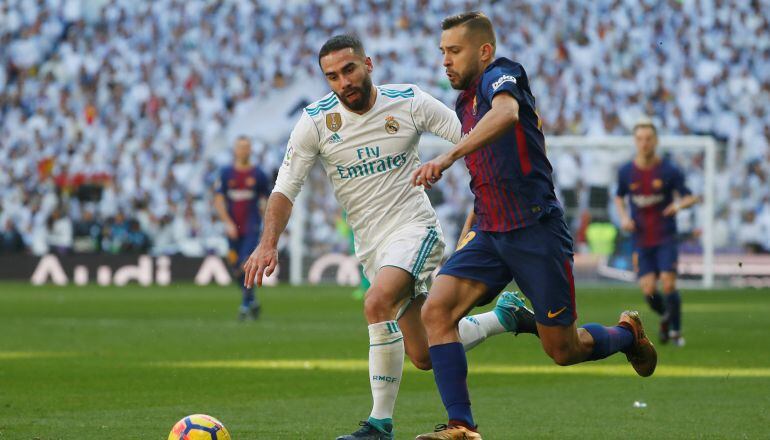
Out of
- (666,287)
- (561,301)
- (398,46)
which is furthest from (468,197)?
(561,301)

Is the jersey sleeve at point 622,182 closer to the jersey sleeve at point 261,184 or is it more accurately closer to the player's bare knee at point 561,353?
the jersey sleeve at point 261,184

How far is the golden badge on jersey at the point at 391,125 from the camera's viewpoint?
7.46 m

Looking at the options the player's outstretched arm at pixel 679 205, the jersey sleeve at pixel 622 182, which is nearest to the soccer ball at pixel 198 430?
the player's outstretched arm at pixel 679 205

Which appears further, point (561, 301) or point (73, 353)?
point (73, 353)

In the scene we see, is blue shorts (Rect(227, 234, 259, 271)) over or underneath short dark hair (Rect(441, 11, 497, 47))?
underneath

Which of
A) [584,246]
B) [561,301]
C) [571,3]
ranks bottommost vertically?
[584,246]

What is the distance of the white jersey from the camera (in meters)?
7.43

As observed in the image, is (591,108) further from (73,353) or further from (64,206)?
(73,353)

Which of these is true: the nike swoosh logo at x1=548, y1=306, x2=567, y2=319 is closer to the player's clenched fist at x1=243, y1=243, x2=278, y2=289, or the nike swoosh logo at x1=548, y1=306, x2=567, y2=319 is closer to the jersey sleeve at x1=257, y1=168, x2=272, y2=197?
the player's clenched fist at x1=243, y1=243, x2=278, y2=289

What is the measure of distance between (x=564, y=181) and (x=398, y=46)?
8.50 metres

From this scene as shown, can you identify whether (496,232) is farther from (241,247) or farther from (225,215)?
(241,247)

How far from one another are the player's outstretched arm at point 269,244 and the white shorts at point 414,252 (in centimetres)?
59

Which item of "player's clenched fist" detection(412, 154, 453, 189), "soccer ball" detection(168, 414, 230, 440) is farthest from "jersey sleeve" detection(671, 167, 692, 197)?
"soccer ball" detection(168, 414, 230, 440)

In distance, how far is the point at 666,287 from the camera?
13.9 metres
